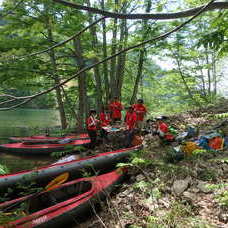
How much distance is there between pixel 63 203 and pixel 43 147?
646 centimetres

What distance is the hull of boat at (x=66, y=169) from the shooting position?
566 cm

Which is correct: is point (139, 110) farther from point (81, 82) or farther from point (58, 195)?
point (58, 195)

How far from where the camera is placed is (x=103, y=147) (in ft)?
31.2

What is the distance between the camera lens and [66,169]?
6.48 meters

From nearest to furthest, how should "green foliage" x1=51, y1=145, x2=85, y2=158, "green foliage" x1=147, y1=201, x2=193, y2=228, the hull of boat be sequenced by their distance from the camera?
"green foliage" x1=147, y1=201, x2=193, y2=228 → the hull of boat → "green foliage" x1=51, y1=145, x2=85, y2=158

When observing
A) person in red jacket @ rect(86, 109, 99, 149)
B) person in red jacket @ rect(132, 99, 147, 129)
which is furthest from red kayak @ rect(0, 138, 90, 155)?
person in red jacket @ rect(132, 99, 147, 129)

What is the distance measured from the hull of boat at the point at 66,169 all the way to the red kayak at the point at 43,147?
3059 millimetres

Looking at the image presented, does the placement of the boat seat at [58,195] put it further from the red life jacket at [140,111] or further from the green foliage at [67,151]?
the red life jacket at [140,111]

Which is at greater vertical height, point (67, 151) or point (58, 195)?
point (67, 151)

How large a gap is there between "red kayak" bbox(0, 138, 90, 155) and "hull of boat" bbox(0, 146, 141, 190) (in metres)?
3.06

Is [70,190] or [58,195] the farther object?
[70,190]

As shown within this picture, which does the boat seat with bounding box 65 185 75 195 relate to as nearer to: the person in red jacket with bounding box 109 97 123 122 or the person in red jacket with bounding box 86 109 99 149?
the person in red jacket with bounding box 86 109 99 149

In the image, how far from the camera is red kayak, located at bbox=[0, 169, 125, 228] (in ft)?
13.3

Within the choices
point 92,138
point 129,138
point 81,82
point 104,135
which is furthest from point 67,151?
point 81,82
